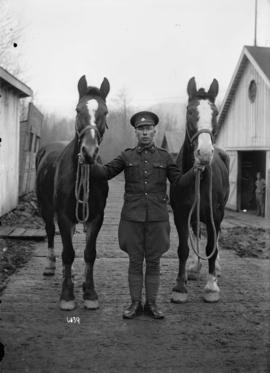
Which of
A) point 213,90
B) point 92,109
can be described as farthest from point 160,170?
point 213,90

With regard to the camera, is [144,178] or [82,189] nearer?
[144,178]

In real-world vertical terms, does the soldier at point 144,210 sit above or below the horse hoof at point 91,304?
above

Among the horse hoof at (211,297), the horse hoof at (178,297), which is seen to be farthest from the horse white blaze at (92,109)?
the horse hoof at (211,297)

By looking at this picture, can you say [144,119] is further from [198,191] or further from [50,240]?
[50,240]

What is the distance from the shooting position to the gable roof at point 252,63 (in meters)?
14.0

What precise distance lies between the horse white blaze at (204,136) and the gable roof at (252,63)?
10257 millimetres

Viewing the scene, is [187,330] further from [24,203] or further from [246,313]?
[24,203]

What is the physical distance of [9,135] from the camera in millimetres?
10633

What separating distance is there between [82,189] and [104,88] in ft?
3.27

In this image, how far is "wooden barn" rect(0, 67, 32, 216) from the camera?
9773mm

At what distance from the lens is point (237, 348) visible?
3566 millimetres

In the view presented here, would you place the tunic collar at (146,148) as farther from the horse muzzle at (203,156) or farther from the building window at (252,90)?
the building window at (252,90)

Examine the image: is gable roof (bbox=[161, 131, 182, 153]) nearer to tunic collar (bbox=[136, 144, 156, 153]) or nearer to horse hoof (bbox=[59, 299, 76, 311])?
tunic collar (bbox=[136, 144, 156, 153])

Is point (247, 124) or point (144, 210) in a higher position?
point (247, 124)
